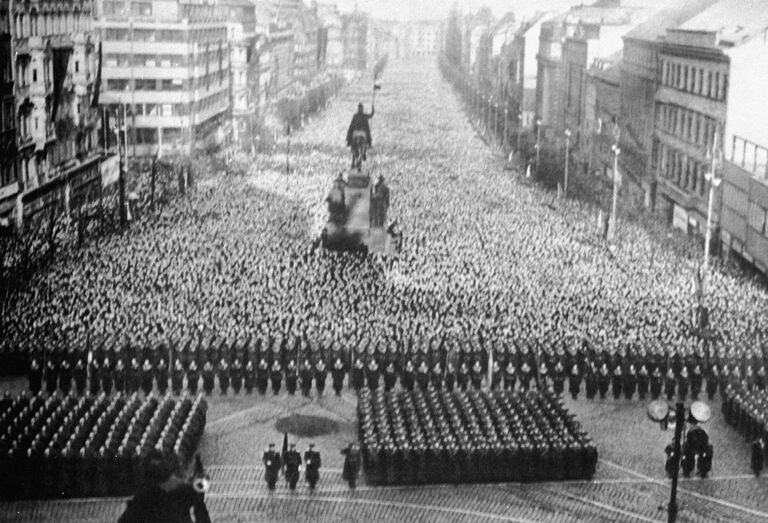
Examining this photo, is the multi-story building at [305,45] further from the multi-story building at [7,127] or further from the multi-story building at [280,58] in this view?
the multi-story building at [7,127]

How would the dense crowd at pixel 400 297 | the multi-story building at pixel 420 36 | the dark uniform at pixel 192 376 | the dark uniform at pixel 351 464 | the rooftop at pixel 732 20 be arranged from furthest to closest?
the multi-story building at pixel 420 36 < the rooftop at pixel 732 20 < the dense crowd at pixel 400 297 < the dark uniform at pixel 192 376 < the dark uniform at pixel 351 464

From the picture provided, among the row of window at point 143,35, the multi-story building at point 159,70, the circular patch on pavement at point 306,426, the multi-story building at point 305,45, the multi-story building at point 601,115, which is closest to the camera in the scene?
the circular patch on pavement at point 306,426

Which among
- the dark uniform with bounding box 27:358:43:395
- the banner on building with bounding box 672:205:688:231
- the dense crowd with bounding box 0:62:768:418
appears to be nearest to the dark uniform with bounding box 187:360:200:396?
the dense crowd with bounding box 0:62:768:418

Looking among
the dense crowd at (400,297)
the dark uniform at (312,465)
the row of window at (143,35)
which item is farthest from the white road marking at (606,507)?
the row of window at (143,35)

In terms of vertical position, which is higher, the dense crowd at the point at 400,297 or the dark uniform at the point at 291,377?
the dense crowd at the point at 400,297

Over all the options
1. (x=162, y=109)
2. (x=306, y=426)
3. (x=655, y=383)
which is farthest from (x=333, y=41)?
(x=306, y=426)

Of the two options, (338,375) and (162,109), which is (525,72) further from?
(338,375)

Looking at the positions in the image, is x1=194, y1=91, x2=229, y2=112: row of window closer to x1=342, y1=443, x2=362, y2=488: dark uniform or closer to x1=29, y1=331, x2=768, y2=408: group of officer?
x1=29, y1=331, x2=768, y2=408: group of officer
